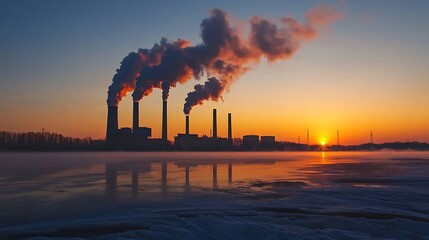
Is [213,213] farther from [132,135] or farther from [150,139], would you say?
[150,139]

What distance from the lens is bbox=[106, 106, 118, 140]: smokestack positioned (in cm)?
6253

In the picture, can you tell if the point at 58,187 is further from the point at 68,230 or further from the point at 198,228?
the point at 198,228

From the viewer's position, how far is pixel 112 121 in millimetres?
64750

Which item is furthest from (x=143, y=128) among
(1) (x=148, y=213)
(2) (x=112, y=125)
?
(1) (x=148, y=213)

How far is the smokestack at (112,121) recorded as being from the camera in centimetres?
6253

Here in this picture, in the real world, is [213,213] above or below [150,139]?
below

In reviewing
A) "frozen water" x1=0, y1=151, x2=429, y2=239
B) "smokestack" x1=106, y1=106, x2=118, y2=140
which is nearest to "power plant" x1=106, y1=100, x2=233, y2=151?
"smokestack" x1=106, y1=106, x2=118, y2=140

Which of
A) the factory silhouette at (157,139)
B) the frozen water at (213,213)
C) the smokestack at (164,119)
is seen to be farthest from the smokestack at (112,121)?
→ the frozen water at (213,213)

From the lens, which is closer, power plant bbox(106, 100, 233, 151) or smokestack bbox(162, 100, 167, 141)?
smokestack bbox(162, 100, 167, 141)

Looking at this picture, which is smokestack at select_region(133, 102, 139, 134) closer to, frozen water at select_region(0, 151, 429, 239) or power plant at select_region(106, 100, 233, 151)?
power plant at select_region(106, 100, 233, 151)

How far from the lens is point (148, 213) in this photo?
8531 mm

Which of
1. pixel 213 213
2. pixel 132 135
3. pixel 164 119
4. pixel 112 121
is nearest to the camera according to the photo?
pixel 213 213

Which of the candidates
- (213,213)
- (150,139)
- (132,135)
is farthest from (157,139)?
(213,213)

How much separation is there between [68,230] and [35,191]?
6.03 m
